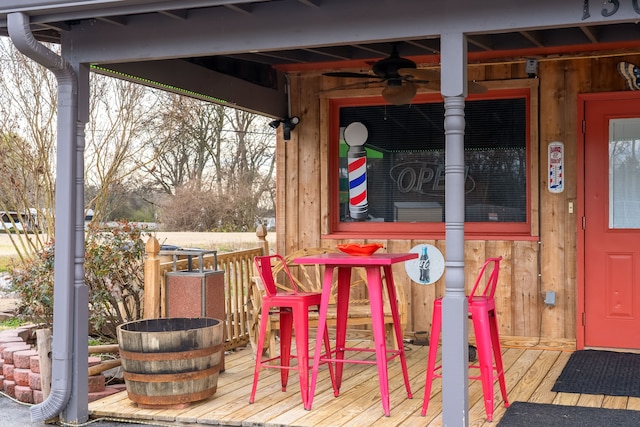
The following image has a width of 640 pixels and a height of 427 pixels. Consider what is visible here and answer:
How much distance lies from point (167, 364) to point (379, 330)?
1.25 m

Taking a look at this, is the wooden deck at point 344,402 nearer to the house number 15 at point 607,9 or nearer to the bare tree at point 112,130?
the house number 15 at point 607,9

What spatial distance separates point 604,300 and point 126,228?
4013 millimetres

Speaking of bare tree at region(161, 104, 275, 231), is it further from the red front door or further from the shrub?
the red front door

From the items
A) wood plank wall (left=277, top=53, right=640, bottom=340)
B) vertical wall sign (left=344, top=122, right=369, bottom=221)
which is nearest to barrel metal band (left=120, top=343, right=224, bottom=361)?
wood plank wall (left=277, top=53, right=640, bottom=340)

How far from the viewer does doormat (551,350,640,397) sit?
17.1ft

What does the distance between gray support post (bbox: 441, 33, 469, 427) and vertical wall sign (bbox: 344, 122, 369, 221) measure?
10.3ft

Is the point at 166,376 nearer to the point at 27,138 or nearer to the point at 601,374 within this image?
the point at 601,374

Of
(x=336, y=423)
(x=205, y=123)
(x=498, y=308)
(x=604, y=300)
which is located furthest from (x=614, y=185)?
(x=205, y=123)

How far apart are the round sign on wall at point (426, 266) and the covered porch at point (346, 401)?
1115 millimetres

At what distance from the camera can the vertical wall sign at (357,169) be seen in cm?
731

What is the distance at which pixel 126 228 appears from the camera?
7.00 metres

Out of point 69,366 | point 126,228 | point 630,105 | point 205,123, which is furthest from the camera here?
point 205,123

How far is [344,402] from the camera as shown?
16.3 ft

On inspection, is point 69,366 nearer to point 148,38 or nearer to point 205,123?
point 148,38
